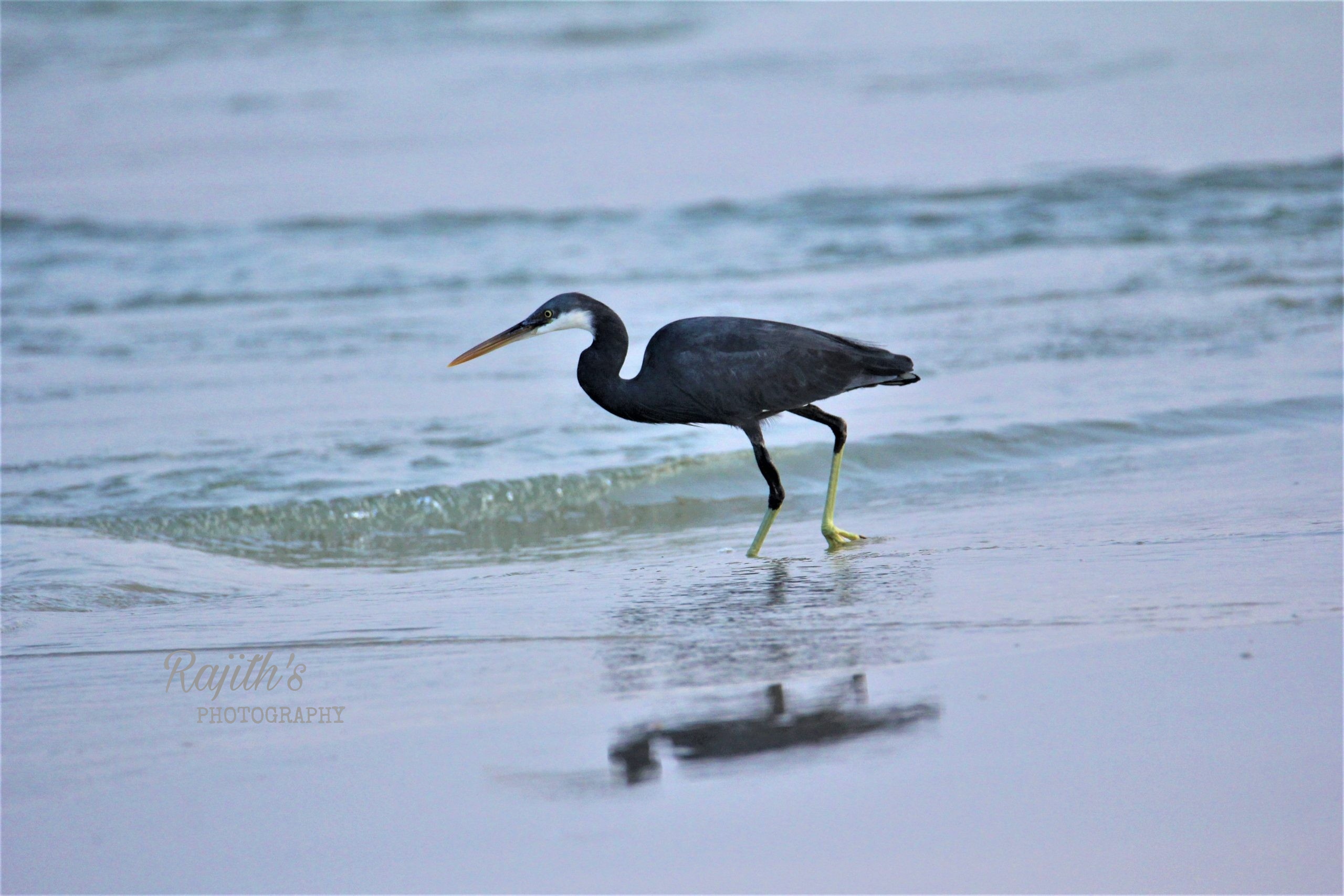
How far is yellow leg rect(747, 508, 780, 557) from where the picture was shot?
615 centimetres

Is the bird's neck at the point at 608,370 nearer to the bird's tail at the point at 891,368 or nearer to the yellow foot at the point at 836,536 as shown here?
the yellow foot at the point at 836,536

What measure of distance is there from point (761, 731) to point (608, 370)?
108 inches

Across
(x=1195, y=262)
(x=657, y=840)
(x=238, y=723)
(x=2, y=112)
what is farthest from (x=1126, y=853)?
(x=2, y=112)

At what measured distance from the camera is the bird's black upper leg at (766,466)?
20.9 feet

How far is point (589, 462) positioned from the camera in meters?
7.80

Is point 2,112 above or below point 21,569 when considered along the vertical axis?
above

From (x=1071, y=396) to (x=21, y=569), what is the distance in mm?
5787

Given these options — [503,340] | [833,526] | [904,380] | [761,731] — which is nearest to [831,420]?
[904,380]

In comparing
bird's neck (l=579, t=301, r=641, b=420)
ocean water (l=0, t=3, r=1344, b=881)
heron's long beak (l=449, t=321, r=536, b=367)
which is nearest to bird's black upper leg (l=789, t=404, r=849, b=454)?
ocean water (l=0, t=3, r=1344, b=881)

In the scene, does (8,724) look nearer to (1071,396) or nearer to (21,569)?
(21,569)

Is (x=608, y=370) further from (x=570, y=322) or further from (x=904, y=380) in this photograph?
(x=904, y=380)

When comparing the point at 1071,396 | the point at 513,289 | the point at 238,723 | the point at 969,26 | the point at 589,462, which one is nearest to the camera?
the point at 238,723

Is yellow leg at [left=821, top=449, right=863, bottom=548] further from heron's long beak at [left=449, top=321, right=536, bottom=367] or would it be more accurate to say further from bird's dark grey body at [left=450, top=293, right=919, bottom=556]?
heron's long beak at [left=449, top=321, right=536, bottom=367]

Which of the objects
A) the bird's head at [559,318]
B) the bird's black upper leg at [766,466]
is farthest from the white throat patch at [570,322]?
the bird's black upper leg at [766,466]
